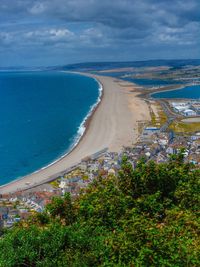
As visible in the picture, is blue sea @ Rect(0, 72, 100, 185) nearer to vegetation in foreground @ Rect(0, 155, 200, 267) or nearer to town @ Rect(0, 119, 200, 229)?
town @ Rect(0, 119, 200, 229)

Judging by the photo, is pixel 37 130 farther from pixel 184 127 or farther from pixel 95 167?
pixel 95 167

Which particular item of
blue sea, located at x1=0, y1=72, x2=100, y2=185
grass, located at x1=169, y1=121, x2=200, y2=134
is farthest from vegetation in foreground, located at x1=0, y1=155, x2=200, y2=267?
grass, located at x1=169, y1=121, x2=200, y2=134

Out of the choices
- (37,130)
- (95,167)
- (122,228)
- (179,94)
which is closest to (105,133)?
(37,130)

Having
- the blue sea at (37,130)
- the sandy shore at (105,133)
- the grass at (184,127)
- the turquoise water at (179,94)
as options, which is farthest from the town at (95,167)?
the turquoise water at (179,94)

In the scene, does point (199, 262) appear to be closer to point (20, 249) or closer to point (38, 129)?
point (20, 249)

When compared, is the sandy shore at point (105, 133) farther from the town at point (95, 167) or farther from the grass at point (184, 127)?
the grass at point (184, 127)
